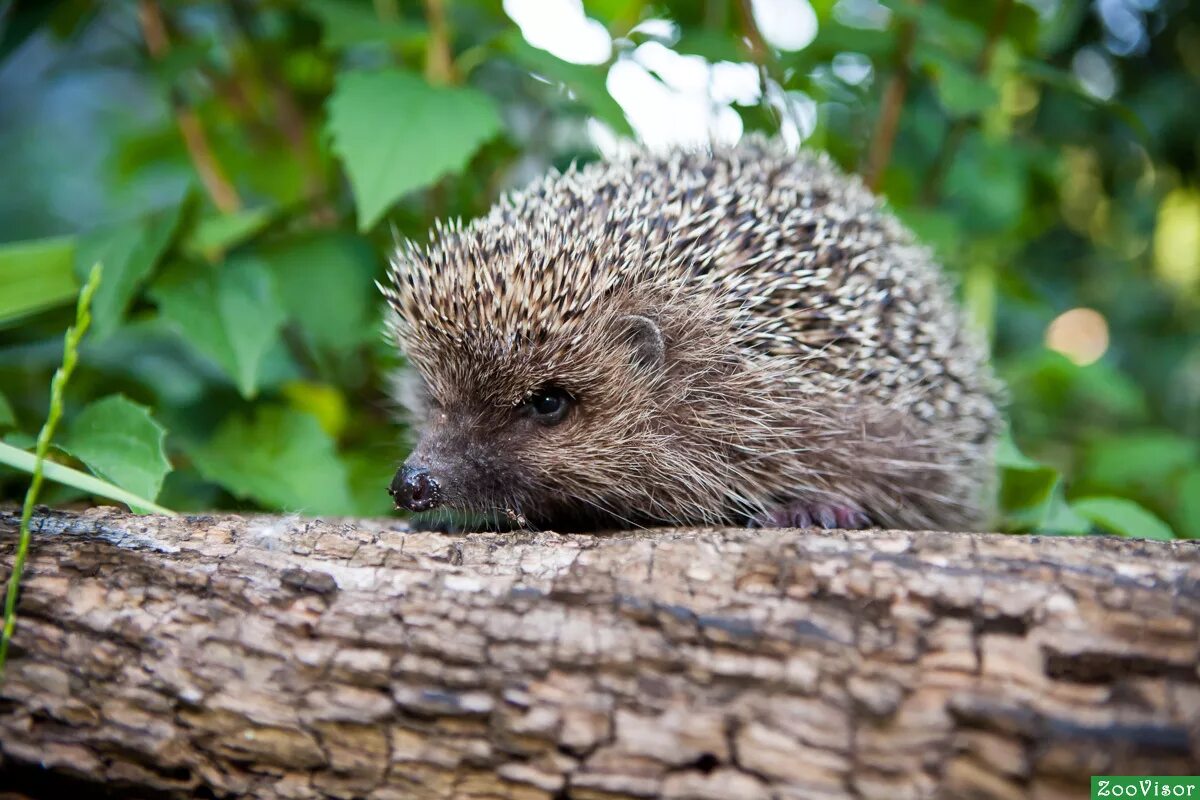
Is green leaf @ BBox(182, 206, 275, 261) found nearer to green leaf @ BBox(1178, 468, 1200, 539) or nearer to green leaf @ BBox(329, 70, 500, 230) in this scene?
green leaf @ BBox(329, 70, 500, 230)

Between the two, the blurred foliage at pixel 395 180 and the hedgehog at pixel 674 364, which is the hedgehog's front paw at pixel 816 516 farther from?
the blurred foliage at pixel 395 180

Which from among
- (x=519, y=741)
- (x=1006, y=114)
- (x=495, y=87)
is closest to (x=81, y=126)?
(x=495, y=87)

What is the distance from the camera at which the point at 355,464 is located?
11.3 feet

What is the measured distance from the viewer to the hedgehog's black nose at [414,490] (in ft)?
8.69

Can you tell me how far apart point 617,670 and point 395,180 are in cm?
166

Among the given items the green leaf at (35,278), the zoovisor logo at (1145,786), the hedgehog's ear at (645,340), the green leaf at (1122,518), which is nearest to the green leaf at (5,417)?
the green leaf at (35,278)

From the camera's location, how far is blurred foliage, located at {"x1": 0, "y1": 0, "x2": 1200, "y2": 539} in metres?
2.91

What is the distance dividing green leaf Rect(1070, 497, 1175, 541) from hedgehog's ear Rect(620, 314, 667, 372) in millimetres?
1352

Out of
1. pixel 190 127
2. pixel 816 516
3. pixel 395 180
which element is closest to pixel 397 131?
pixel 395 180

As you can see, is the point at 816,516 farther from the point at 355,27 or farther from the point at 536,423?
the point at 355,27

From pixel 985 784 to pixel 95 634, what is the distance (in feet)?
6.01

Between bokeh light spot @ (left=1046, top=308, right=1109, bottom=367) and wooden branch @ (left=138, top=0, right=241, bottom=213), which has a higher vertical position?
bokeh light spot @ (left=1046, top=308, right=1109, bottom=367)


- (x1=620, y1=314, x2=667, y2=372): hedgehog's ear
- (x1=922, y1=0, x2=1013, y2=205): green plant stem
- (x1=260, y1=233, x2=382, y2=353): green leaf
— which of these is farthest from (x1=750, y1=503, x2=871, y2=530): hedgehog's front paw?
(x1=922, y1=0, x2=1013, y2=205): green plant stem

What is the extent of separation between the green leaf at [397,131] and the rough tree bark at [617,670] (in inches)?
47.0
